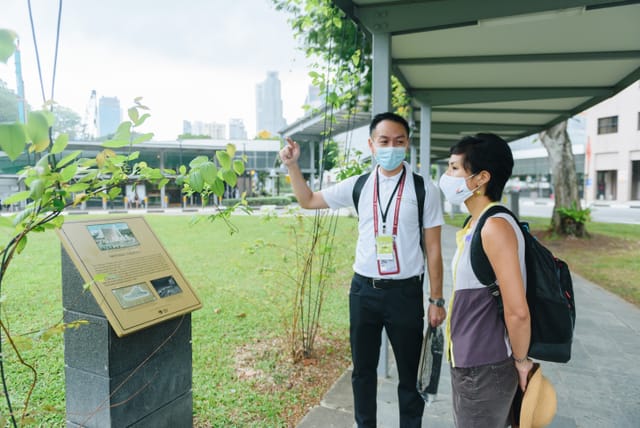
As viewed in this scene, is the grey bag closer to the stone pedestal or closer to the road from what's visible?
the stone pedestal

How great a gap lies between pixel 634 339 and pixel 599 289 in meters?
2.58

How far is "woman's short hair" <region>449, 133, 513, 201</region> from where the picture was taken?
1.77m

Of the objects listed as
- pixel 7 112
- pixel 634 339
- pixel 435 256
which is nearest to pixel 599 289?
pixel 634 339

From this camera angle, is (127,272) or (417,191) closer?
(127,272)

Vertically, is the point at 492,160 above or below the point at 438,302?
above

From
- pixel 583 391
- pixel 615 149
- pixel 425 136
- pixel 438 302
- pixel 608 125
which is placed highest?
pixel 608 125

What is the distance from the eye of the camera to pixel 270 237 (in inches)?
503

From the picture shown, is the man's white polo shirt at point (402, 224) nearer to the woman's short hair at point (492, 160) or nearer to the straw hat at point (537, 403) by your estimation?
the woman's short hair at point (492, 160)

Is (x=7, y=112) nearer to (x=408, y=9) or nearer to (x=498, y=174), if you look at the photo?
(x=498, y=174)

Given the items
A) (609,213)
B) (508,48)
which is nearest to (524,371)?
(508,48)

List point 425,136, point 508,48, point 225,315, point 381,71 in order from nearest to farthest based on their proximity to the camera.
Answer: point 381,71 → point 508,48 → point 225,315 → point 425,136

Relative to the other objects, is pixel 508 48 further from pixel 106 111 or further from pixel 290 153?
pixel 106 111

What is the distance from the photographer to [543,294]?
161 centimetres

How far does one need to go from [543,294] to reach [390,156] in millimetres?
1061
